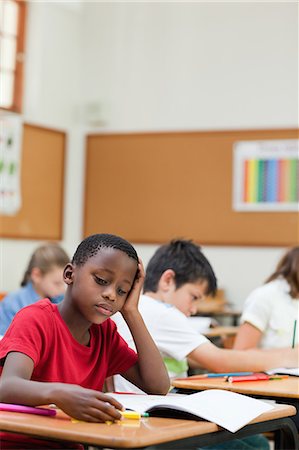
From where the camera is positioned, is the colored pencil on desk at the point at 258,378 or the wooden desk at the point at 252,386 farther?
the colored pencil on desk at the point at 258,378

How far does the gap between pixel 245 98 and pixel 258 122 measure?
24cm

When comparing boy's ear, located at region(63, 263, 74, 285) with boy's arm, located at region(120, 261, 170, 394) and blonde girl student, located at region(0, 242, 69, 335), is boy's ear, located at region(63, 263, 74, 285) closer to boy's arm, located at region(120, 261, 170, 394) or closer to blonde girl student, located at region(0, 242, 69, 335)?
boy's arm, located at region(120, 261, 170, 394)

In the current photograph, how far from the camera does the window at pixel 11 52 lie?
732 centimetres

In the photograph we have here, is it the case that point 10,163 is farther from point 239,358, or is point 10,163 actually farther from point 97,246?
point 97,246

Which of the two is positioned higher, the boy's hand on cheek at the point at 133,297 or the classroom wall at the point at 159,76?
the classroom wall at the point at 159,76

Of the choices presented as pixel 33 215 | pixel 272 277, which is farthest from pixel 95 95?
pixel 272 277

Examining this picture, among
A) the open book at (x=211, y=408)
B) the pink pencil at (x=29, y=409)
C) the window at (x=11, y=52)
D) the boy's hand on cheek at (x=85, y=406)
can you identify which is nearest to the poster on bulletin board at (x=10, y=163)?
the window at (x=11, y=52)

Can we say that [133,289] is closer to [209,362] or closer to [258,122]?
[209,362]

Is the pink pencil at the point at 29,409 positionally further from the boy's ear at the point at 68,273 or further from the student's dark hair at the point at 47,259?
the student's dark hair at the point at 47,259

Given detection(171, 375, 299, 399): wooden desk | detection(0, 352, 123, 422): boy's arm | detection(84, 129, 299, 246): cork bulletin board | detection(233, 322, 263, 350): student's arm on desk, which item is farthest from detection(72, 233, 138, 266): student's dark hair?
detection(84, 129, 299, 246): cork bulletin board

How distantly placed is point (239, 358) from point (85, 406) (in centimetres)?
132

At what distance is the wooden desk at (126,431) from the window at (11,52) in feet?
19.3

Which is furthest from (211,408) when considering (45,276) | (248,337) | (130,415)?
(45,276)

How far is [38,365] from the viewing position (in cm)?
190
